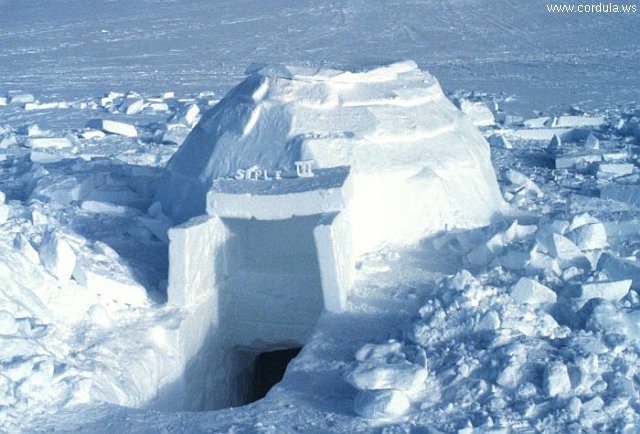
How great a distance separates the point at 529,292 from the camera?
20.2ft

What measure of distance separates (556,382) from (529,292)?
54.0 inches

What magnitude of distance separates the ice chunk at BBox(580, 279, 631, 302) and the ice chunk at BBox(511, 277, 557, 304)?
0.28 meters

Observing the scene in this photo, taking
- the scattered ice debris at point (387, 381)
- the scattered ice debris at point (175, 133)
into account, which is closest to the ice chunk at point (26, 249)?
the scattered ice debris at point (387, 381)

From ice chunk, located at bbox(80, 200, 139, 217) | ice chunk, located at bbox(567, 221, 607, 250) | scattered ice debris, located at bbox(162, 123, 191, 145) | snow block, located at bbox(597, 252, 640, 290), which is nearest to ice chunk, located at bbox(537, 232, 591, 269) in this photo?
snow block, located at bbox(597, 252, 640, 290)

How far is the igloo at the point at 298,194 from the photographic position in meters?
6.56

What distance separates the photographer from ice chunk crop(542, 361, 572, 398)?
4840mm

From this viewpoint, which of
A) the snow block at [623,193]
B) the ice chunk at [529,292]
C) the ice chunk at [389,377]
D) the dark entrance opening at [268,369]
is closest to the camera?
the ice chunk at [389,377]

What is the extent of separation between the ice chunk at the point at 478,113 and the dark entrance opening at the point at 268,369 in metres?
7.01

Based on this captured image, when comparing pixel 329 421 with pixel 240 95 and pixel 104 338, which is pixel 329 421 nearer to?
pixel 104 338

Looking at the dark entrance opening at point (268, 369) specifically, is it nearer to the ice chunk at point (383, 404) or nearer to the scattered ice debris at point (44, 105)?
the ice chunk at point (383, 404)

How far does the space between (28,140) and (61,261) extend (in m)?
7.05

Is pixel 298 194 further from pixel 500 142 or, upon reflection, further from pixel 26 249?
pixel 500 142

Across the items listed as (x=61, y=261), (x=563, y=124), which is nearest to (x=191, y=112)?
(x=563, y=124)

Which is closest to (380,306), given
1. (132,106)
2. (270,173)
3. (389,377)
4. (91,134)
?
(389,377)
